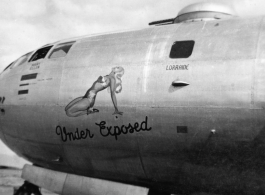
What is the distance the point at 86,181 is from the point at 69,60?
3.49m

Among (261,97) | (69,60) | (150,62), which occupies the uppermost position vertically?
(69,60)

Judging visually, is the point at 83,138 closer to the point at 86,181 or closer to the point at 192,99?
the point at 86,181

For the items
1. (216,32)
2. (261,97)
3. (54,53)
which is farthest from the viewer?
(54,53)

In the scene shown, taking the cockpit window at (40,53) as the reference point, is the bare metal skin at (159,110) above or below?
below

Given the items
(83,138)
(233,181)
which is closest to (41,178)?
(83,138)

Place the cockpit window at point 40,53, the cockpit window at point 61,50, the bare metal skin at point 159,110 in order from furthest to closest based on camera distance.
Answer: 1. the cockpit window at point 40,53
2. the cockpit window at point 61,50
3. the bare metal skin at point 159,110

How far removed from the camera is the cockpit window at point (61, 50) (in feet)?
32.0

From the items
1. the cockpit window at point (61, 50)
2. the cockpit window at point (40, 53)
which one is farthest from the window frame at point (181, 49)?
the cockpit window at point (40, 53)

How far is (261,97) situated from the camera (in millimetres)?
6504

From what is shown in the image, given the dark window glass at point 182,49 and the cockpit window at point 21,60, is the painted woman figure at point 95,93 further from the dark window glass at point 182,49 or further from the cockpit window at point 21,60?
the cockpit window at point 21,60

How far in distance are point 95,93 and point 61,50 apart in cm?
241

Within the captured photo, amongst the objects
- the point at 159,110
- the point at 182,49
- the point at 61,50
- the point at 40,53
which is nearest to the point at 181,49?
the point at 182,49

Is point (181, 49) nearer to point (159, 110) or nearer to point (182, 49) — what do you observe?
point (182, 49)

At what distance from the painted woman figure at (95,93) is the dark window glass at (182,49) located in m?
1.39
